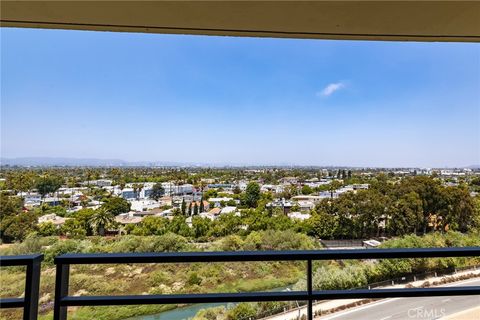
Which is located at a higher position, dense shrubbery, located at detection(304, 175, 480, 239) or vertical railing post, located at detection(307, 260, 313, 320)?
dense shrubbery, located at detection(304, 175, 480, 239)

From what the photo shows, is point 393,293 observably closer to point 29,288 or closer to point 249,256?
point 249,256

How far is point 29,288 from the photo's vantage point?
3.44 feet

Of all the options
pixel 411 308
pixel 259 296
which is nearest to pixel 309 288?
pixel 259 296

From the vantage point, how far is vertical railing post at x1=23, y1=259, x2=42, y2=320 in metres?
1.04

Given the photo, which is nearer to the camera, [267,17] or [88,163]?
[267,17]

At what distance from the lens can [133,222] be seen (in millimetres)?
1849

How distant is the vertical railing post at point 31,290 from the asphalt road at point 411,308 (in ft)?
3.94

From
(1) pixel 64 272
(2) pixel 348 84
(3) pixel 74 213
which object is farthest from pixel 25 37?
(2) pixel 348 84

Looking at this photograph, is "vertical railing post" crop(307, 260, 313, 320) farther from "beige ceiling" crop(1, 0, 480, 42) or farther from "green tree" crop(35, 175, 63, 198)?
"green tree" crop(35, 175, 63, 198)

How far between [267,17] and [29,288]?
1512 mm

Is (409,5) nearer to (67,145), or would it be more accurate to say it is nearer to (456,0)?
(456,0)

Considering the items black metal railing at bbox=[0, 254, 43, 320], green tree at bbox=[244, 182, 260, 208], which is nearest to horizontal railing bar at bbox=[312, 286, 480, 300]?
green tree at bbox=[244, 182, 260, 208]

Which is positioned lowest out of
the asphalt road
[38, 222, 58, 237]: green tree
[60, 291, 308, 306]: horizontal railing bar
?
the asphalt road

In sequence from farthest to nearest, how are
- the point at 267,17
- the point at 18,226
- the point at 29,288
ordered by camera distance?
the point at 18,226
the point at 267,17
the point at 29,288
